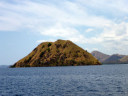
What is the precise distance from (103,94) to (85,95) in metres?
4.13

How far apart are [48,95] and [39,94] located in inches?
119

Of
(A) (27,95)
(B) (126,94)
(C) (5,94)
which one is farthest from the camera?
(C) (5,94)

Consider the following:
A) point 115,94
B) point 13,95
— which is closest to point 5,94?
point 13,95

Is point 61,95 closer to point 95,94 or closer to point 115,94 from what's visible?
point 95,94

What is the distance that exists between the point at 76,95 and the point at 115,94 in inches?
344

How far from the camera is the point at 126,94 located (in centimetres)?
4094

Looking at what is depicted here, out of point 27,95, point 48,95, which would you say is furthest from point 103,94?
point 27,95

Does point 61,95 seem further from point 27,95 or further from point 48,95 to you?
point 27,95

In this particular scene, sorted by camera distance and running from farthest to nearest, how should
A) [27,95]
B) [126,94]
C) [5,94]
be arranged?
[5,94] → [27,95] → [126,94]

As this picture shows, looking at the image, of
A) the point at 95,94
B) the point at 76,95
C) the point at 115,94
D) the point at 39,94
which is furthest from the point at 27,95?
the point at 115,94

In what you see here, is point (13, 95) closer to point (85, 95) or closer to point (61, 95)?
point (61, 95)

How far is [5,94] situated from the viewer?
4691cm

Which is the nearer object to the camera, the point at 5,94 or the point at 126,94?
the point at 126,94

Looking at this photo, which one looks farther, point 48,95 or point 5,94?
point 5,94
